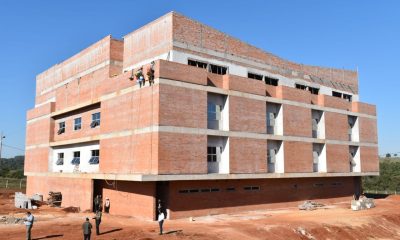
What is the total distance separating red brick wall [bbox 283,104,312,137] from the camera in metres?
40.0

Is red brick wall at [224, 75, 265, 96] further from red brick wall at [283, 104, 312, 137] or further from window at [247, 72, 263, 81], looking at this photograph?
red brick wall at [283, 104, 312, 137]

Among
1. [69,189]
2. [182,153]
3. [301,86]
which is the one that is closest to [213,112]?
[182,153]

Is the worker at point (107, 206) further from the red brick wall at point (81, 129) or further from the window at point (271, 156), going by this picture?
the window at point (271, 156)

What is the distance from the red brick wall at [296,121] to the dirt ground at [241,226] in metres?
8.11

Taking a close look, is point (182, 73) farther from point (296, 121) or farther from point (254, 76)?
point (296, 121)

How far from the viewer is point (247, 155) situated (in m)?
35.8

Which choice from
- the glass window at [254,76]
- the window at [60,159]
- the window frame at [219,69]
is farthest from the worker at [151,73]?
the window at [60,159]

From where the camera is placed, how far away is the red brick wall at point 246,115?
35031 millimetres

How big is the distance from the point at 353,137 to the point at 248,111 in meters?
19.9

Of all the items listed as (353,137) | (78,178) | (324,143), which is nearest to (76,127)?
(78,178)

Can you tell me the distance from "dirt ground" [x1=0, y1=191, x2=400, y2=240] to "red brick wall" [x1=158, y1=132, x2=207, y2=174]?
4070 millimetres

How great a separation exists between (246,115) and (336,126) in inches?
621

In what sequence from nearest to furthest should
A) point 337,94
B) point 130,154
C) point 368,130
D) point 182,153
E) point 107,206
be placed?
point 182,153 → point 130,154 → point 107,206 → point 368,130 → point 337,94

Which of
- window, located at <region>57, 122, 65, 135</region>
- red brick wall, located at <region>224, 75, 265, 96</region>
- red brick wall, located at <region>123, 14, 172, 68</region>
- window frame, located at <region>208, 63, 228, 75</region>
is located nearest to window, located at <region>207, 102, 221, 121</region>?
red brick wall, located at <region>224, 75, 265, 96</region>
